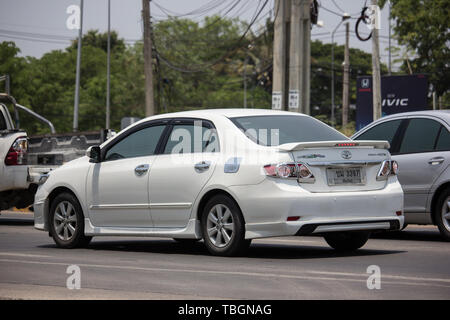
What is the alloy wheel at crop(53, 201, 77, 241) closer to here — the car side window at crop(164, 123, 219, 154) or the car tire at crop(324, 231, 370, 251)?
the car side window at crop(164, 123, 219, 154)

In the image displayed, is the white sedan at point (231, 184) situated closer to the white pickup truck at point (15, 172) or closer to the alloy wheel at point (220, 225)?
the alloy wheel at point (220, 225)

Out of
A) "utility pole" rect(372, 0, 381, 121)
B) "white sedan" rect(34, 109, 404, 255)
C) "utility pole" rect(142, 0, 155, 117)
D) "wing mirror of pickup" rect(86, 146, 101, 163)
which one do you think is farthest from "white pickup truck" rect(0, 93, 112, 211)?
"utility pole" rect(142, 0, 155, 117)

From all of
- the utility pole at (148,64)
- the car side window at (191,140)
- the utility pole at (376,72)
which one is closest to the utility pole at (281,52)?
the utility pole at (376,72)

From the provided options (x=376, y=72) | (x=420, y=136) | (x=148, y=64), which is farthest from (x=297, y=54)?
(x=148, y=64)

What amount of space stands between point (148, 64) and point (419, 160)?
22104 millimetres

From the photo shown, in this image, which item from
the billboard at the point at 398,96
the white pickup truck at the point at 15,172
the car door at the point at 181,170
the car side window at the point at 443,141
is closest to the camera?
the car door at the point at 181,170

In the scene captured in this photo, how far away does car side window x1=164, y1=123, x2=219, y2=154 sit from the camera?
9.93m

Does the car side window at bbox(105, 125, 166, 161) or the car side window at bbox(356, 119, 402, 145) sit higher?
the car side window at bbox(356, 119, 402, 145)

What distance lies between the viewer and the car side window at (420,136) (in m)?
11.8

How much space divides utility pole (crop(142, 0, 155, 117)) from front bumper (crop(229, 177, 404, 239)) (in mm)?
21639

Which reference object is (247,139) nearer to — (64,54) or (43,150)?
(43,150)

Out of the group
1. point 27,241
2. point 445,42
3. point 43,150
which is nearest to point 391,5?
point 445,42

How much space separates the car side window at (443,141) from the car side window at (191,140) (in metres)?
3.31

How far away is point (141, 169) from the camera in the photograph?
34.2 ft
